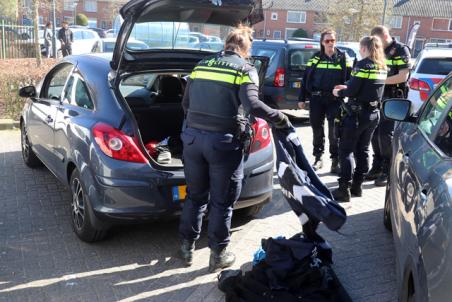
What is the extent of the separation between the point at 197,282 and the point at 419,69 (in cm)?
641

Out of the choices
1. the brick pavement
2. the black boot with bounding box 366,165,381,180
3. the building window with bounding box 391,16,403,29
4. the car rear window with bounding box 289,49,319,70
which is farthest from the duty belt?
the building window with bounding box 391,16,403,29

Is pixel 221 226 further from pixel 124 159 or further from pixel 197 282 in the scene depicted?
pixel 124 159

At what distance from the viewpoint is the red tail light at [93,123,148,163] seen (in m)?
3.81

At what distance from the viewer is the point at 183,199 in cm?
396

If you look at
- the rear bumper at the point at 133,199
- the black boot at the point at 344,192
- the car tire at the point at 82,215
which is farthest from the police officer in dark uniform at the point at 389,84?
the car tire at the point at 82,215

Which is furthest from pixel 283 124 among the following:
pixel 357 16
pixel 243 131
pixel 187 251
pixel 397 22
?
pixel 397 22

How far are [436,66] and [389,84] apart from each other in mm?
2780

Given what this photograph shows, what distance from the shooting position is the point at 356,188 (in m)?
5.61

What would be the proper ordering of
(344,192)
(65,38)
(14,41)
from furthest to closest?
(65,38) → (14,41) → (344,192)

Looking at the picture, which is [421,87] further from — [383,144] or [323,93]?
[323,93]

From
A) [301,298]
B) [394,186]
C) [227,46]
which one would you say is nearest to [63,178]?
[227,46]

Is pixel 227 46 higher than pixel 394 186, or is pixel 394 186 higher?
pixel 227 46

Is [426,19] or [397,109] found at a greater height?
[426,19]

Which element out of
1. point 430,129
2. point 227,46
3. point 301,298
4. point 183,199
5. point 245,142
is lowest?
point 301,298
